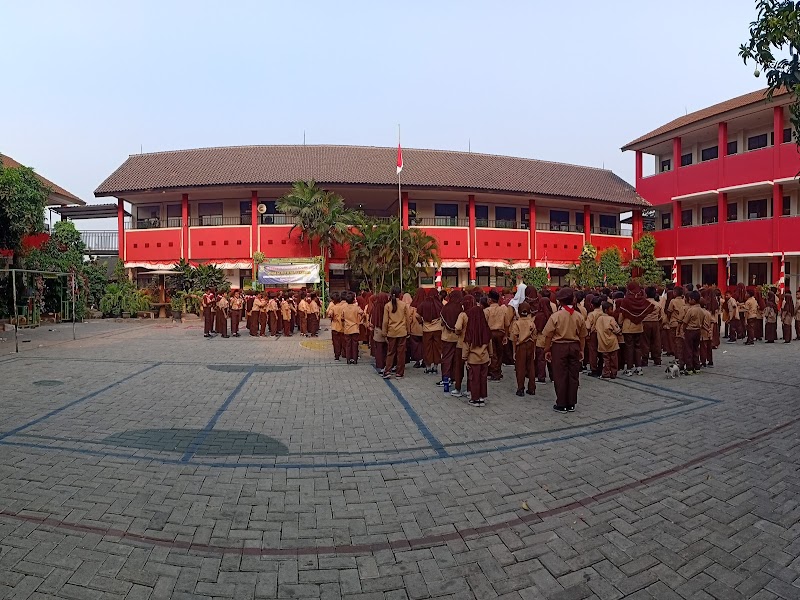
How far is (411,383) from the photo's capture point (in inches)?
339

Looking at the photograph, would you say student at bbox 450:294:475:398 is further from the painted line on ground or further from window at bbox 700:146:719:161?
window at bbox 700:146:719:161

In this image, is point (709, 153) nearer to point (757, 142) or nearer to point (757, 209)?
point (757, 142)

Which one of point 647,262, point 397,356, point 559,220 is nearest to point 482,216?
point 559,220

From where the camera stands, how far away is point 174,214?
2822 centimetres

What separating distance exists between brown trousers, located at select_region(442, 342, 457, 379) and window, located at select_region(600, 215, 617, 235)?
27674 millimetres

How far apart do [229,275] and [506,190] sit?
53.6 ft

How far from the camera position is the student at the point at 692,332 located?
891 cm

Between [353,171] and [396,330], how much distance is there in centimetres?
2014

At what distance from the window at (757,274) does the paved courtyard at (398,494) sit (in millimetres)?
22162

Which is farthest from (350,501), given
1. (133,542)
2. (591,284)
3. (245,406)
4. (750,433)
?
(591,284)

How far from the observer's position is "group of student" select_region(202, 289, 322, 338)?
16703 millimetres

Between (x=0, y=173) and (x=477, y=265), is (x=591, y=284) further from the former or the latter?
(x=0, y=173)

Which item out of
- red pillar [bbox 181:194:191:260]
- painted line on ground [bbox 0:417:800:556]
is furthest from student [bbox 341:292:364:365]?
red pillar [bbox 181:194:191:260]

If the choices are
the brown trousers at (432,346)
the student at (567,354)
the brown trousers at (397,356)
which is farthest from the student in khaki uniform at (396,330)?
the student at (567,354)
